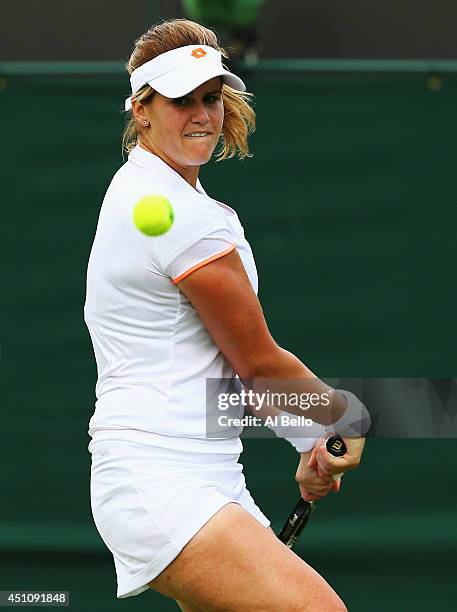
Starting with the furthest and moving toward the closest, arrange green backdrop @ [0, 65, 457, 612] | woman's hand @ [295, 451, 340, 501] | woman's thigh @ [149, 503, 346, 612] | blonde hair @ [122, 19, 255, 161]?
1. green backdrop @ [0, 65, 457, 612]
2. woman's hand @ [295, 451, 340, 501]
3. blonde hair @ [122, 19, 255, 161]
4. woman's thigh @ [149, 503, 346, 612]

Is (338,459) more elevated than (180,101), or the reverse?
(180,101)

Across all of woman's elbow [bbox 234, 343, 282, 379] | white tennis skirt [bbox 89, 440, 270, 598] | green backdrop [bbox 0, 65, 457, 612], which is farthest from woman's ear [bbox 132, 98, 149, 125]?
green backdrop [bbox 0, 65, 457, 612]

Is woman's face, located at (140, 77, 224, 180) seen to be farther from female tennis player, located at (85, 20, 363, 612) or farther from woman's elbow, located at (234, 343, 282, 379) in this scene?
woman's elbow, located at (234, 343, 282, 379)

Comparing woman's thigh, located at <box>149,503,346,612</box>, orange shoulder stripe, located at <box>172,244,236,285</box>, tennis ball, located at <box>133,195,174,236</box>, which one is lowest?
woman's thigh, located at <box>149,503,346,612</box>

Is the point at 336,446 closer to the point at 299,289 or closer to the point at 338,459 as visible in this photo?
the point at 338,459

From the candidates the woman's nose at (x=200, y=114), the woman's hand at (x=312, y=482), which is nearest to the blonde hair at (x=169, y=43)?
the woman's nose at (x=200, y=114)

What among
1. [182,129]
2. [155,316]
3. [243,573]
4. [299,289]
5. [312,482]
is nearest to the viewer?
[243,573]

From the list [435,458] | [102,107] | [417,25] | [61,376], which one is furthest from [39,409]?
[417,25]

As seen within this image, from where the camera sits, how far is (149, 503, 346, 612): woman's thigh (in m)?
2.49

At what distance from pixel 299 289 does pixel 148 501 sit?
1.86 m

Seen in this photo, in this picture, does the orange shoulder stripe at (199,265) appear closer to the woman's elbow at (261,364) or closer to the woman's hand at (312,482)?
the woman's elbow at (261,364)

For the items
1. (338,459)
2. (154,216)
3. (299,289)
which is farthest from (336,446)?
(299,289)

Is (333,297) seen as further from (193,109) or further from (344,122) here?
(193,109)

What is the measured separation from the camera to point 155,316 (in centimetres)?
261
